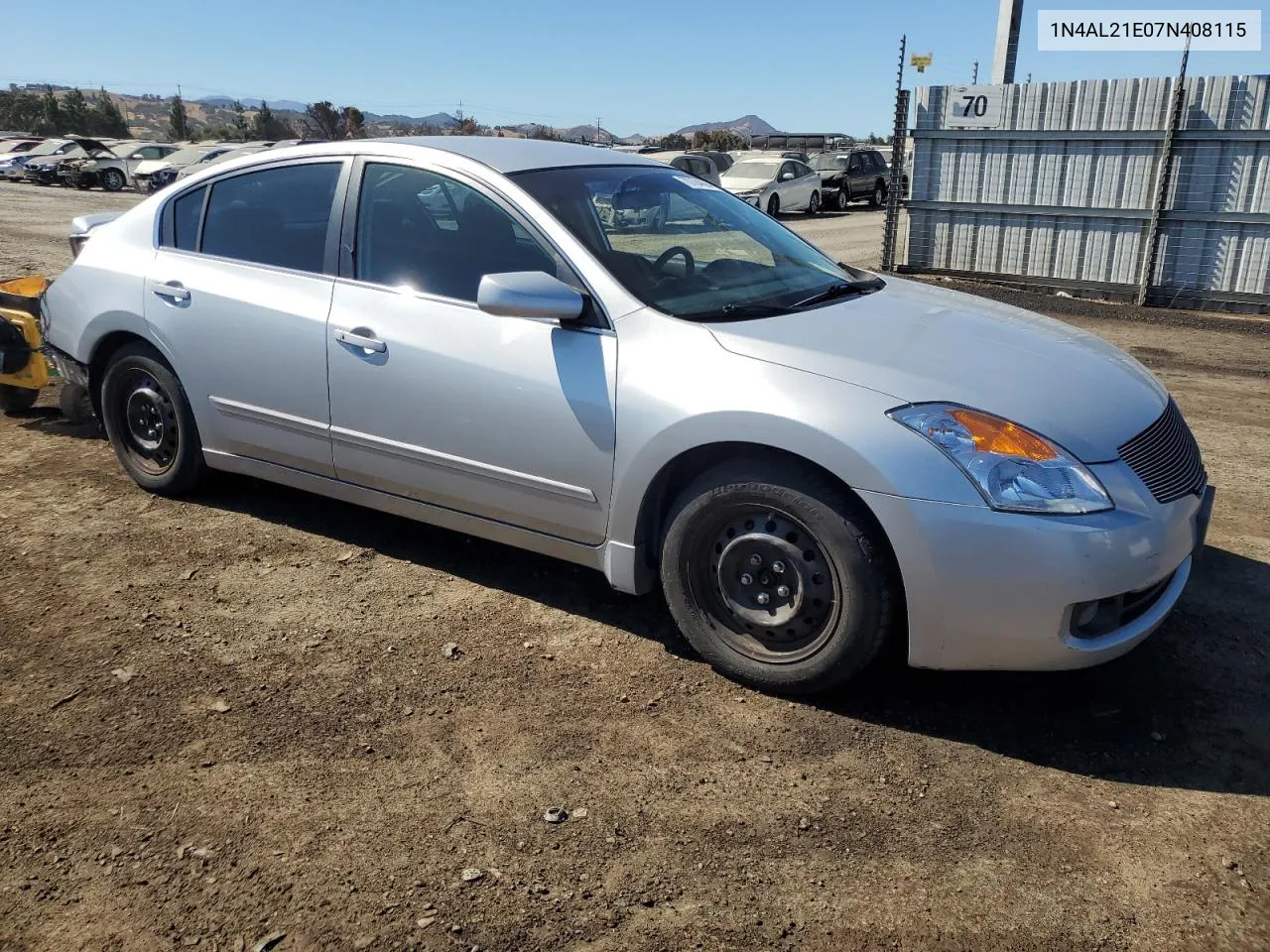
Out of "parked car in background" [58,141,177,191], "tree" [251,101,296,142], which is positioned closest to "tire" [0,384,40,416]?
"parked car in background" [58,141,177,191]

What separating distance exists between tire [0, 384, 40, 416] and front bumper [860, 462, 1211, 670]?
19.0ft

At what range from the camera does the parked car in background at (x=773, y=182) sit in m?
24.3

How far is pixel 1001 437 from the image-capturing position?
2973mm

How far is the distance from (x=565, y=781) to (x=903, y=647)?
129 cm

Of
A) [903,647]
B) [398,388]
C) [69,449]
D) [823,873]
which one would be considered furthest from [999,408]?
[69,449]

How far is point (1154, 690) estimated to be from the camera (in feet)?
11.2

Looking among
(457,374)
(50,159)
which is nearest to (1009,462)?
(457,374)

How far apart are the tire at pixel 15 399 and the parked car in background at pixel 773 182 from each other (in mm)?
19091

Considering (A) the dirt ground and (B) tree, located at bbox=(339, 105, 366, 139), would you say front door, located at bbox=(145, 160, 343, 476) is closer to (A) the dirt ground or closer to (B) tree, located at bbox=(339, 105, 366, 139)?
(A) the dirt ground

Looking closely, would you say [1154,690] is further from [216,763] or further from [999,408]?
[216,763]

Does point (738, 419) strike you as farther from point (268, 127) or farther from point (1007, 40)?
point (268, 127)

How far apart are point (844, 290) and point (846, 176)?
2686 centimetres

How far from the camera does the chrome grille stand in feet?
10.2

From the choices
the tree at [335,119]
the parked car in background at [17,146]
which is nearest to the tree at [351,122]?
the tree at [335,119]
